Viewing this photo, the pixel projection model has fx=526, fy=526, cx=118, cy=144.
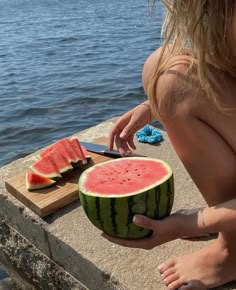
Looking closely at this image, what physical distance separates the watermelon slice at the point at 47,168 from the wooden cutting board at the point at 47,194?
0.06 meters

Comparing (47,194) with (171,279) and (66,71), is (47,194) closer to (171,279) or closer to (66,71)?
(171,279)

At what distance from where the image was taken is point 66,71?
977 cm

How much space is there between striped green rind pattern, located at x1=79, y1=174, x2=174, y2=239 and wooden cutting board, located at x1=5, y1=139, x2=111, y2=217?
927 millimetres

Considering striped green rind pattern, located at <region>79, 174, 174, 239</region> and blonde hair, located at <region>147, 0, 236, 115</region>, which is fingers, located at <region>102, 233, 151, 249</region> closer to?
striped green rind pattern, located at <region>79, 174, 174, 239</region>

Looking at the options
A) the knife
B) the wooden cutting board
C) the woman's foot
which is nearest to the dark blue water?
the knife

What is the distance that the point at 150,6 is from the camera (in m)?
2.27

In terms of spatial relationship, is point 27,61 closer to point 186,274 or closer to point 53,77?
point 53,77

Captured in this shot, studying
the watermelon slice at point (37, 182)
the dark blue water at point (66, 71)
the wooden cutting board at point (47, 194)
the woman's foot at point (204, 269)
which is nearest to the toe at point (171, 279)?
the woman's foot at point (204, 269)

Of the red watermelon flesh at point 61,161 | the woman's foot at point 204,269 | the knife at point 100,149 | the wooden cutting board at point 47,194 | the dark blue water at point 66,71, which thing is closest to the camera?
the woman's foot at point 204,269

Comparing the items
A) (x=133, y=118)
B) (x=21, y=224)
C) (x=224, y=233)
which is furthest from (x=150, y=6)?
(x=21, y=224)

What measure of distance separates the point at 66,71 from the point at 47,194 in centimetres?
673

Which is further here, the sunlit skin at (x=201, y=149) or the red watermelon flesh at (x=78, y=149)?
the red watermelon flesh at (x=78, y=149)

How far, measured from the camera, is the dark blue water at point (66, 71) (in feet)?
23.1

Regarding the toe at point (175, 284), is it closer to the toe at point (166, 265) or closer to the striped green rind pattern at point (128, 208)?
the toe at point (166, 265)
